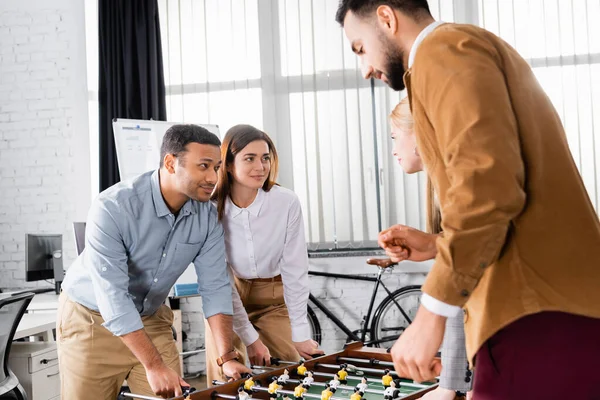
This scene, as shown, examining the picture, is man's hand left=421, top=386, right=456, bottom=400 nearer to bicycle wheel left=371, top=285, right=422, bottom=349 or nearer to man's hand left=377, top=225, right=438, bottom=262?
man's hand left=377, top=225, right=438, bottom=262

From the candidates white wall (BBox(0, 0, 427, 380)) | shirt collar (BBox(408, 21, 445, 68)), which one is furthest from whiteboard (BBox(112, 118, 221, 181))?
shirt collar (BBox(408, 21, 445, 68))

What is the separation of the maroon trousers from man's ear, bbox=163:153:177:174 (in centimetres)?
160

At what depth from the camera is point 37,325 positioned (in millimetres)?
3307

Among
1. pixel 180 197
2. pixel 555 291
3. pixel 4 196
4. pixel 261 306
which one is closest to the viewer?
pixel 555 291

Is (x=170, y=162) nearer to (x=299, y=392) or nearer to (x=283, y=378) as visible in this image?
(x=283, y=378)

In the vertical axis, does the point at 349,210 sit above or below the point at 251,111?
below

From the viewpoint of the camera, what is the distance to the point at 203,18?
5348mm

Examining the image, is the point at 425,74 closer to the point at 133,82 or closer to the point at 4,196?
the point at 133,82

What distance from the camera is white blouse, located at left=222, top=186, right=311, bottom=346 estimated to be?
2734mm

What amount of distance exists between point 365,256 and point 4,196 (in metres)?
3.07

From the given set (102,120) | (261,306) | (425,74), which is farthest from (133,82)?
(425,74)

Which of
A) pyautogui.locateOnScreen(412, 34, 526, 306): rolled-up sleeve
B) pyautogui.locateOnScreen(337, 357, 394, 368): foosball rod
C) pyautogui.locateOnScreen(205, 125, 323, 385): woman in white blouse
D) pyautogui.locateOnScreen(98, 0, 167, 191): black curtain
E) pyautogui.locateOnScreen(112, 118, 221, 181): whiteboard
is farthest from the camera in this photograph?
pyautogui.locateOnScreen(98, 0, 167, 191): black curtain

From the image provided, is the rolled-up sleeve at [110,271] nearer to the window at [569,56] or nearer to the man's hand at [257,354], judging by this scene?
the man's hand at [257,354]

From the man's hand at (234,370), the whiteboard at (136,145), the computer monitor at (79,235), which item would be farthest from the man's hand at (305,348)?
the whiteboard at (136,145)
